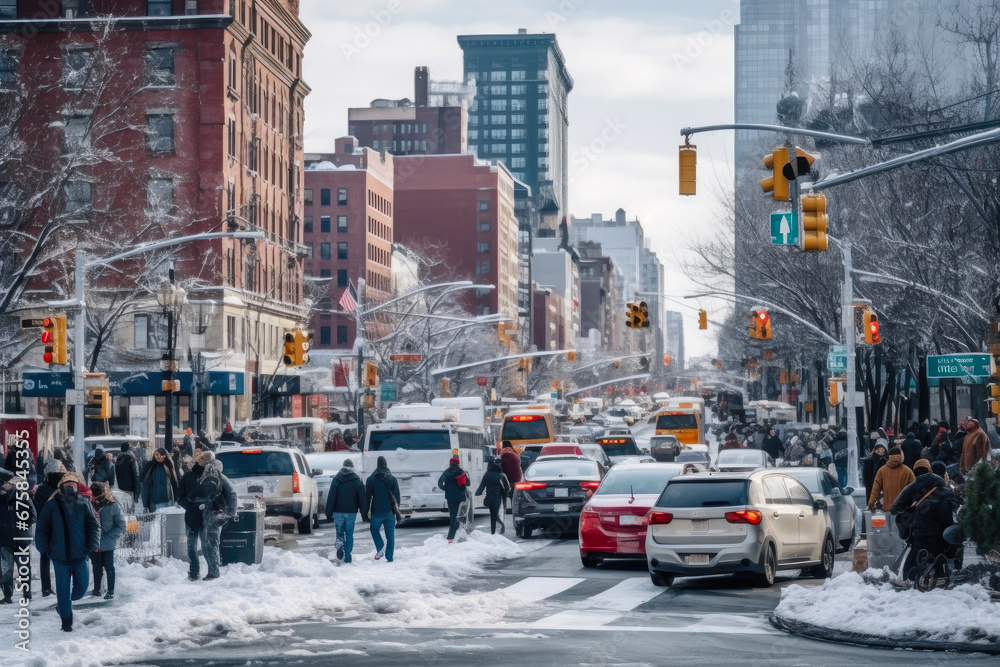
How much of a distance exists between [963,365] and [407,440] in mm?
11824

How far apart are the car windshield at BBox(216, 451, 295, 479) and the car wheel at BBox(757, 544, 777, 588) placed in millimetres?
12206

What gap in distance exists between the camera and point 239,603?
51.8ft

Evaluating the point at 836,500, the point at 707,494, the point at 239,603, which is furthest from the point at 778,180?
the point at 239,603

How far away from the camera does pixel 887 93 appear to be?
36.9 m

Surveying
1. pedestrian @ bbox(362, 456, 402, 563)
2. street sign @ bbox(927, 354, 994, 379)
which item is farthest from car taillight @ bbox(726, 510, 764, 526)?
street sign @ bbox(927, 354, 994, 379)

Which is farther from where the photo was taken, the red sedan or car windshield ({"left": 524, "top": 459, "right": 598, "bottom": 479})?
car windshield ({"left": 524, "top": 459, "right": 598, "bottom": 479})

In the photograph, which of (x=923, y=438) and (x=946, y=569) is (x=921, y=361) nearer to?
(x=923, y=438)

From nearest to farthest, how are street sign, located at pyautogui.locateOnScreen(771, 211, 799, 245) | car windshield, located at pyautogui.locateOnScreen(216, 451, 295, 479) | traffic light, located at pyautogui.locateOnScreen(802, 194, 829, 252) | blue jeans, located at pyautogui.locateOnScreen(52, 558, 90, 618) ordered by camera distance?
blue jeans, located at pyautogui.locateOnScreen(52, 558, 90, 618), traffic light, located at pyautogui.locateOnScreen(802, 194, 829, 252), street sign, located at pyautogui.locateOnScreen(771, 211, 799, 245), car windshield, located at pyautogui.locateOnScreen(216, 451, 295, 479)

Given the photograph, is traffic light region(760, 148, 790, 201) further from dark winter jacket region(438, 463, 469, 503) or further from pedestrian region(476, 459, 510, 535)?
pedestrian region(476, 459, 510, 535)

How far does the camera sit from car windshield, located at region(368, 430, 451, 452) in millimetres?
30266

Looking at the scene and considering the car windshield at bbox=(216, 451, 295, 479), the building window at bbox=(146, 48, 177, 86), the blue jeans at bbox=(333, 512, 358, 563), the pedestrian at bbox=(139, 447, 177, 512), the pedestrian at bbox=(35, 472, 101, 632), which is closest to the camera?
the pedestrian at bbox=(35, 472, 101, 632)

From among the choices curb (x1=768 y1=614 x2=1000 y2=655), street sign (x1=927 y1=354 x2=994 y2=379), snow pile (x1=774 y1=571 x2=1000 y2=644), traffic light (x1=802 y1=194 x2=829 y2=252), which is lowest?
curb (x1=768 y1=614 x2=1000 y2=655)

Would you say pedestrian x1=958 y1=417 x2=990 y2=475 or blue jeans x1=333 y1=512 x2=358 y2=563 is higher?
pedestrian x1=958 y1=417 x2=990 y2=475

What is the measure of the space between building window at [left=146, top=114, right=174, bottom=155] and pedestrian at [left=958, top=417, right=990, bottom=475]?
45.3 meters
